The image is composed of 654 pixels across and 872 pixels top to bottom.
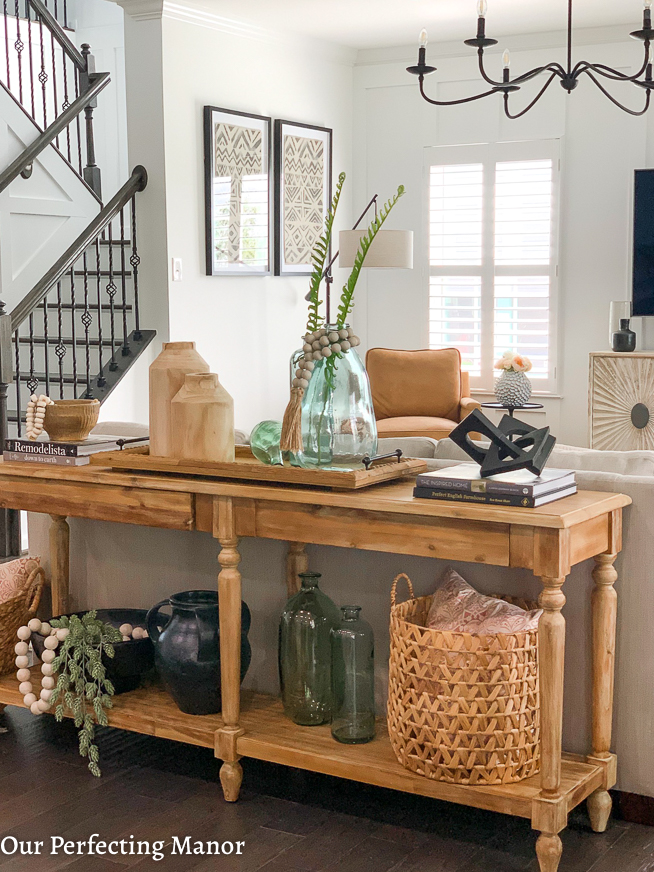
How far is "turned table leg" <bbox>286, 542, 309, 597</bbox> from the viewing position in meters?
2.96

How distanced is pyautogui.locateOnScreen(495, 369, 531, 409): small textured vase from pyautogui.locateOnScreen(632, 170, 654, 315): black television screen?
83 cm

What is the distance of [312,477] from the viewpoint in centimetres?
257

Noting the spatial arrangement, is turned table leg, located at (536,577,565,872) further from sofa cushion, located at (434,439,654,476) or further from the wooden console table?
sofa cushion, located at (434,439,654,476)

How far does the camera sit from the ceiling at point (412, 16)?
6.25m

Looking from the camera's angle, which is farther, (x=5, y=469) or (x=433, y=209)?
(x=433, y=209)

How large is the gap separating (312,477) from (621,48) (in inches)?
210

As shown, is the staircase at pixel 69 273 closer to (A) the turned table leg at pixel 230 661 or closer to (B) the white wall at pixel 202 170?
(B) the white wall at pixel 202 170

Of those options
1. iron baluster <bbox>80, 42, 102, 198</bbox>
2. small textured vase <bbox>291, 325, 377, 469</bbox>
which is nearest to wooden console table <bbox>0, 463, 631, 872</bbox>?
small textured vase <bbox>291, 325, 377, 469</bbox>

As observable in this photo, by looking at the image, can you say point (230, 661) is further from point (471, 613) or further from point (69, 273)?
point (69, 273)

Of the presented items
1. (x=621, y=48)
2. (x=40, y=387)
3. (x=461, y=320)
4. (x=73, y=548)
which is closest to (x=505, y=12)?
(x=621, y=48)

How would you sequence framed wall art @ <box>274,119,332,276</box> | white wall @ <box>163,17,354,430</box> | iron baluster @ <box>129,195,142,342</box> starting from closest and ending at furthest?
1. iron baluster @ <box>129,195,142,342</box>
2. white wall @ <box>163,17,354,430</box>
3. framed wall art @ <box>274,119,332,276</box>

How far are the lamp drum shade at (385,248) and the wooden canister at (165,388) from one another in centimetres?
364

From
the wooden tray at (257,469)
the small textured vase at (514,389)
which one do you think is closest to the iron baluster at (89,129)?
the small textured vase at (514,389)

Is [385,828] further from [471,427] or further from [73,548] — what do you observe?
[73,548]
